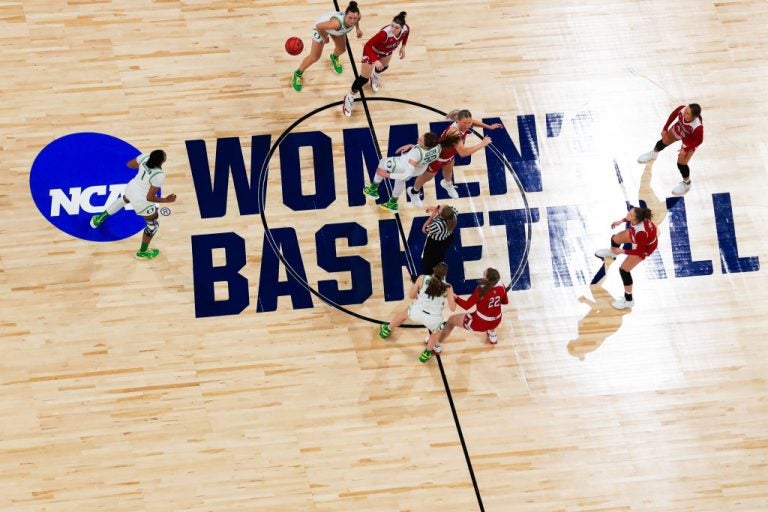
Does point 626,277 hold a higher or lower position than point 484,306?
lower

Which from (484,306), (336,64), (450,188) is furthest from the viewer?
(336,64)

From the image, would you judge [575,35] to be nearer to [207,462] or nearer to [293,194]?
[293,194]

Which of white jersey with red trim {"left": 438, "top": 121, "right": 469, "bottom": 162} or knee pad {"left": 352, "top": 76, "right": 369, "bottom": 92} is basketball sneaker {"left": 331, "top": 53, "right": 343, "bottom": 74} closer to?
knee pad {"left": 352, "top": 76, "right": 369, "bottom": 92}

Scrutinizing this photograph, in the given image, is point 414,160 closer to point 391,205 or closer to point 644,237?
point 391,205

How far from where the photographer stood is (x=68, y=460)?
393 inches

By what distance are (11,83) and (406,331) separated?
6.34 m

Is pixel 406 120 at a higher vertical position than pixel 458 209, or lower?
higher

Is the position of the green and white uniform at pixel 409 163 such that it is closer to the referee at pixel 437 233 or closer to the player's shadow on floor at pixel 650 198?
the referee at pixel 437 233

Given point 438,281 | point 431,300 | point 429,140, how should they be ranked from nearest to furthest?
1. point 438,281
2. point 431,300
3. point 429,140

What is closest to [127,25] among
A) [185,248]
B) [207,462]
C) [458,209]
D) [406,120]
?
[185,248]

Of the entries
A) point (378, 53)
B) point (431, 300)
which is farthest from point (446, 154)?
point (431, 300)

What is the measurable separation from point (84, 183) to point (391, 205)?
4.08 m

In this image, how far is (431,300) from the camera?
968cm

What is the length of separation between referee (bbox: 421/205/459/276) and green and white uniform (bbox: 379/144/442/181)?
55 cm
